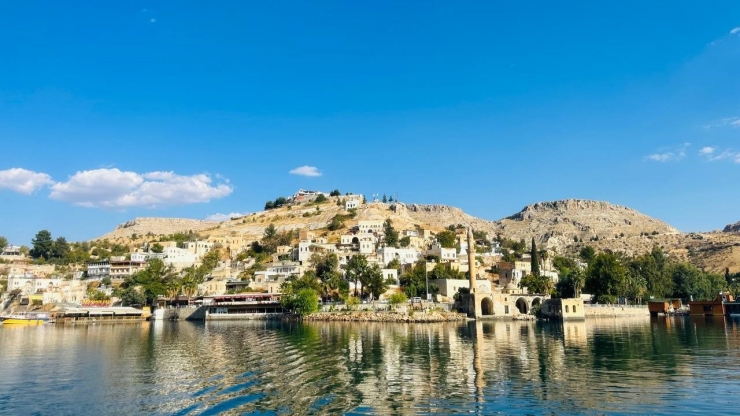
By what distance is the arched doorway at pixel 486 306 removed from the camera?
6976 centimetres

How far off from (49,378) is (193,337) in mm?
21161

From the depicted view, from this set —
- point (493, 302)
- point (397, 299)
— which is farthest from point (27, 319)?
point (493, 302)

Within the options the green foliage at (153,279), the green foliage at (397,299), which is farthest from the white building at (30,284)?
the green foliage at (397,299)

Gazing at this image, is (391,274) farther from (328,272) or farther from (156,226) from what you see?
(156,226)

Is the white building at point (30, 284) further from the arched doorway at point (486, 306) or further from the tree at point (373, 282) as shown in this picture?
the arched doorway at point (486, 306)

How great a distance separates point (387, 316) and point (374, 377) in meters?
42.7

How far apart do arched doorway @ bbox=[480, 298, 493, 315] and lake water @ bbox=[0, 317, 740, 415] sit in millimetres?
29848

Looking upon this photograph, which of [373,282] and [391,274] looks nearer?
[373,282]

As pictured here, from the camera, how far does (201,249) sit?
380ft

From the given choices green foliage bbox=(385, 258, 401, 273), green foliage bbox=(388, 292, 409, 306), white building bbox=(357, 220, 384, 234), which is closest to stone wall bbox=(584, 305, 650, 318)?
green foliage bbox=(388, 292, 409, 306)

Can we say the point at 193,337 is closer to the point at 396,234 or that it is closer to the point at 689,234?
the point at 396,234

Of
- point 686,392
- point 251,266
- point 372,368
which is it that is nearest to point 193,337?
point 372,368

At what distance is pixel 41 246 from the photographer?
122 metres

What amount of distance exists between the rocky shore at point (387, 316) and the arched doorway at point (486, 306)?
4954 millimetres
